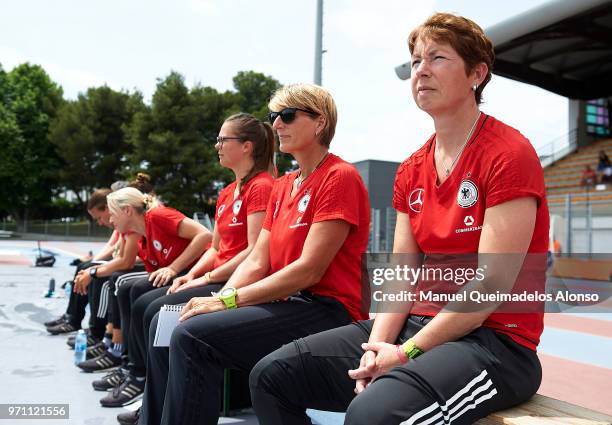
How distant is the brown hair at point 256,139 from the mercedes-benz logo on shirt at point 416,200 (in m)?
1.63

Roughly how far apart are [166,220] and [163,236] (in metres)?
0.13

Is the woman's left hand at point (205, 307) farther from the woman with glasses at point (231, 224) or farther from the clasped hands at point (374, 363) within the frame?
the clasped hands at point (374, 363)

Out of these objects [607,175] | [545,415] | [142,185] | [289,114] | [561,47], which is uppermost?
[561,47]

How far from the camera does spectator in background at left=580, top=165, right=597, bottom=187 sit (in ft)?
67.3

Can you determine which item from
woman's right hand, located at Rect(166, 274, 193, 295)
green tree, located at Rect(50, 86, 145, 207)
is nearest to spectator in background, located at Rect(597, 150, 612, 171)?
woman's right hand, located at Rect(166, 274, 193, 295)

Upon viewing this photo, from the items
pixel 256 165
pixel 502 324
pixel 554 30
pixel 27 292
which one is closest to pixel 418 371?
pixel 502 324

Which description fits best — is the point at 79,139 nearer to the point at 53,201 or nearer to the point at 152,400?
the point at 53,201

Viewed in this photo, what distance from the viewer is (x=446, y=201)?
177cm

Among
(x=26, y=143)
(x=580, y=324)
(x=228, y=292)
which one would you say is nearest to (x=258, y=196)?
(x=228, y=292)

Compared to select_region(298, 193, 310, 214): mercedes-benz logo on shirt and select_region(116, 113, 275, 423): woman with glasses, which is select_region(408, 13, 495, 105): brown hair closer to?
select_region(298, 193, 310, 214): mercedes-benz logo on shirt

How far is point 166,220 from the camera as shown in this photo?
3957 millimetres

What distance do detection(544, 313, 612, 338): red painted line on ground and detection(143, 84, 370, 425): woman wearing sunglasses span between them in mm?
5220

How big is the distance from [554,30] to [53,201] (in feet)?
130

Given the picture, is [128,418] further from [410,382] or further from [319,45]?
[319,45]
